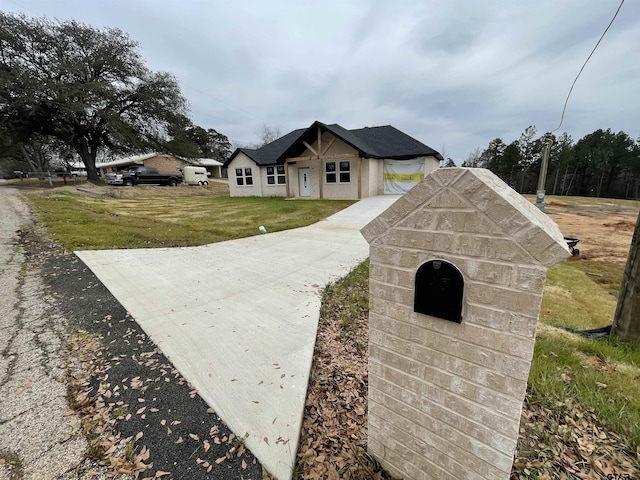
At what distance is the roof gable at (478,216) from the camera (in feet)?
3.34

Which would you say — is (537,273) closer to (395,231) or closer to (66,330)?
(395,231)

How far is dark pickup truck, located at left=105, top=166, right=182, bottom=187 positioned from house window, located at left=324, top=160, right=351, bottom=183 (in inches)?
672

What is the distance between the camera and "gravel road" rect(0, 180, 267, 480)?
162cm

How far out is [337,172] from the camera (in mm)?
17938

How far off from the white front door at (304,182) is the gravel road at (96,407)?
16.8 metres

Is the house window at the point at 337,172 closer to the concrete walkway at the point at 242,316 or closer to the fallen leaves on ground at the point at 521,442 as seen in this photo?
the concrete walkway at the point at 242,316

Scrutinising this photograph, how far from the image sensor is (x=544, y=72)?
5465 millimetres

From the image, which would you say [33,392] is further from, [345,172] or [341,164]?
[341,164]

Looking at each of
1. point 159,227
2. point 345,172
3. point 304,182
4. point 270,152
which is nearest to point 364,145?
point 345,172

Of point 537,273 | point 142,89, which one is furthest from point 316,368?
point 142,89

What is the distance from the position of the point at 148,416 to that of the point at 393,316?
1841 mm

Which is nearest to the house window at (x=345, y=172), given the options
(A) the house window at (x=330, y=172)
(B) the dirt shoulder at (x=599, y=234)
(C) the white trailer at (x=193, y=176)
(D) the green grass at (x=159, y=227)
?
(A) the house window at (x=330, y=172)

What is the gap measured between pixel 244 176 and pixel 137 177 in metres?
10.3

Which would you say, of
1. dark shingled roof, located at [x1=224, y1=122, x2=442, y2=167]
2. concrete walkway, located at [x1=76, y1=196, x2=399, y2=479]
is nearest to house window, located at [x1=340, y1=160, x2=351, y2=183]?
dark shingled roof, located at [x1=224, y1=122, x2=442, y2=167]
